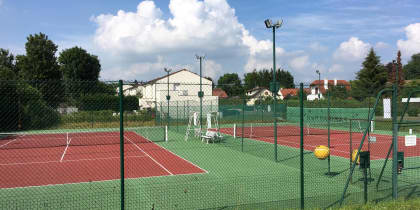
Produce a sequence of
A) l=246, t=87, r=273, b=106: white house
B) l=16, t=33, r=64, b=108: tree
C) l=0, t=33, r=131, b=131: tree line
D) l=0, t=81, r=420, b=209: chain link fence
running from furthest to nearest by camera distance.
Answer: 1. l=16, t=33, r=64, b=108: tree
2. l=246, t=87, r=273, b=106: white house
3. l=0, t=33, r=131, b=131: tree line
4. l=0, t=81, r=420, b=209: chain link fence

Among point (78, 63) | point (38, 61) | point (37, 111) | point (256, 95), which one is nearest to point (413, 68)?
point (256, 95)

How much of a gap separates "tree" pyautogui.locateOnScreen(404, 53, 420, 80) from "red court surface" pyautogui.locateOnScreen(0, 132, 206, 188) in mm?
56856

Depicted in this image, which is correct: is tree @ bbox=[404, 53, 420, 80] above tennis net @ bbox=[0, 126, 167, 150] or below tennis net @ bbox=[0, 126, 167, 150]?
above

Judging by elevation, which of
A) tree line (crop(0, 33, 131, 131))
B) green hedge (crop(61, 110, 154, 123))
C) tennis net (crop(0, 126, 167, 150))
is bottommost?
tennis net (crop(0, 126, 167, 150))

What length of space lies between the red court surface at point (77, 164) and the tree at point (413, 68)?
56.9m

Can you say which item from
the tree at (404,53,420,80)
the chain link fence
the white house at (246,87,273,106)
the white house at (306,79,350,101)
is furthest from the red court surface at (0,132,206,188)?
the tree at (404,53,420,80)

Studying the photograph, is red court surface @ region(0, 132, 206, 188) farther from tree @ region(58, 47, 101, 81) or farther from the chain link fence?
tree @ region(58, 47, 101, 81)

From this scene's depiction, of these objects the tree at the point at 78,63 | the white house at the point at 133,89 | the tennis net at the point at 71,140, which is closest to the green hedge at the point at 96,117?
the white house at the point at 133,89

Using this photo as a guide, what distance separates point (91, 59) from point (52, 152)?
4962cm

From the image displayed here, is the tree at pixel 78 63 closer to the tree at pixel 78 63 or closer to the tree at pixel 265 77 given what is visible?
the tree at pixel 78 63

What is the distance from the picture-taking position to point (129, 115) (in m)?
17.3

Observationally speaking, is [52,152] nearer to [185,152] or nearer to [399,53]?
[185,152]

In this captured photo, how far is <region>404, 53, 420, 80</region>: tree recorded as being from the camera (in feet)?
199

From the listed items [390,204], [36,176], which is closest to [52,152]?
[36,176]
